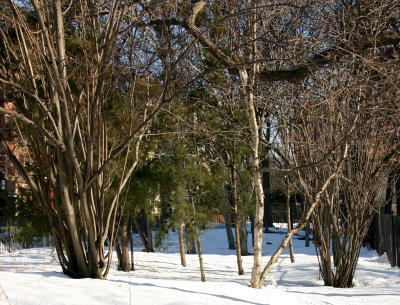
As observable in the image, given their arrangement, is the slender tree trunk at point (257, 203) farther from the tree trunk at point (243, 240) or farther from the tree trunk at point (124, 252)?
the tree trunk at point (243, 240)

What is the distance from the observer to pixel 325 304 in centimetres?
579

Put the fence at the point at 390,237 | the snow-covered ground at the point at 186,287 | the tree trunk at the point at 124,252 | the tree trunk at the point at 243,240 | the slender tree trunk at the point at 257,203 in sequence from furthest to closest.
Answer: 1. the tree trunk at the point at 243,240
2. the tree trunk at the point at 124,252
3. the fence at the point at 390,237
4. the slender tree trunk at the point at 257,203
5. the snow-covered ground at the point at 186,287

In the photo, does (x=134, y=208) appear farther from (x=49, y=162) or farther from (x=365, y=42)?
(x=365, y=42)

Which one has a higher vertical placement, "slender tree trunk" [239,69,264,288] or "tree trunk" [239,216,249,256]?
"slender tree trunk" [239,69,264,288]

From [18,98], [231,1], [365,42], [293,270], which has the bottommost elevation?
[293,270]

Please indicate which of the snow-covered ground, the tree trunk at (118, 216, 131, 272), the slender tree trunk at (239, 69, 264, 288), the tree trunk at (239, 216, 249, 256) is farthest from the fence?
the tree trunk at (118, 216, 131, 272)

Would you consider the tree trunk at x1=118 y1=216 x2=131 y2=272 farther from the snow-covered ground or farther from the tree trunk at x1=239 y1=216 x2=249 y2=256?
the tree trunk at x1=239 y1=216 x2=249 y2=256

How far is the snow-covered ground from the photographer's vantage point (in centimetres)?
409

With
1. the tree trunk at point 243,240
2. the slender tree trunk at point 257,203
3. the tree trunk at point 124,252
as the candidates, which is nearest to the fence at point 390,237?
the tree trunk at point 243,240

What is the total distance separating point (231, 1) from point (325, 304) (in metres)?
4.64

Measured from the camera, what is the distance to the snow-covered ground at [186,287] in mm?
4090

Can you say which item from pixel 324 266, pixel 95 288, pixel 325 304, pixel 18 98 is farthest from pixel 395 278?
pixel 18 98

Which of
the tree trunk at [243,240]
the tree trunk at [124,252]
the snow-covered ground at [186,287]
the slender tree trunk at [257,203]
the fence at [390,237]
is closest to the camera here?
the snow-covered ground at [186,287]

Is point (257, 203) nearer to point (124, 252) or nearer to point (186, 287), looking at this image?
point (186, 287)
